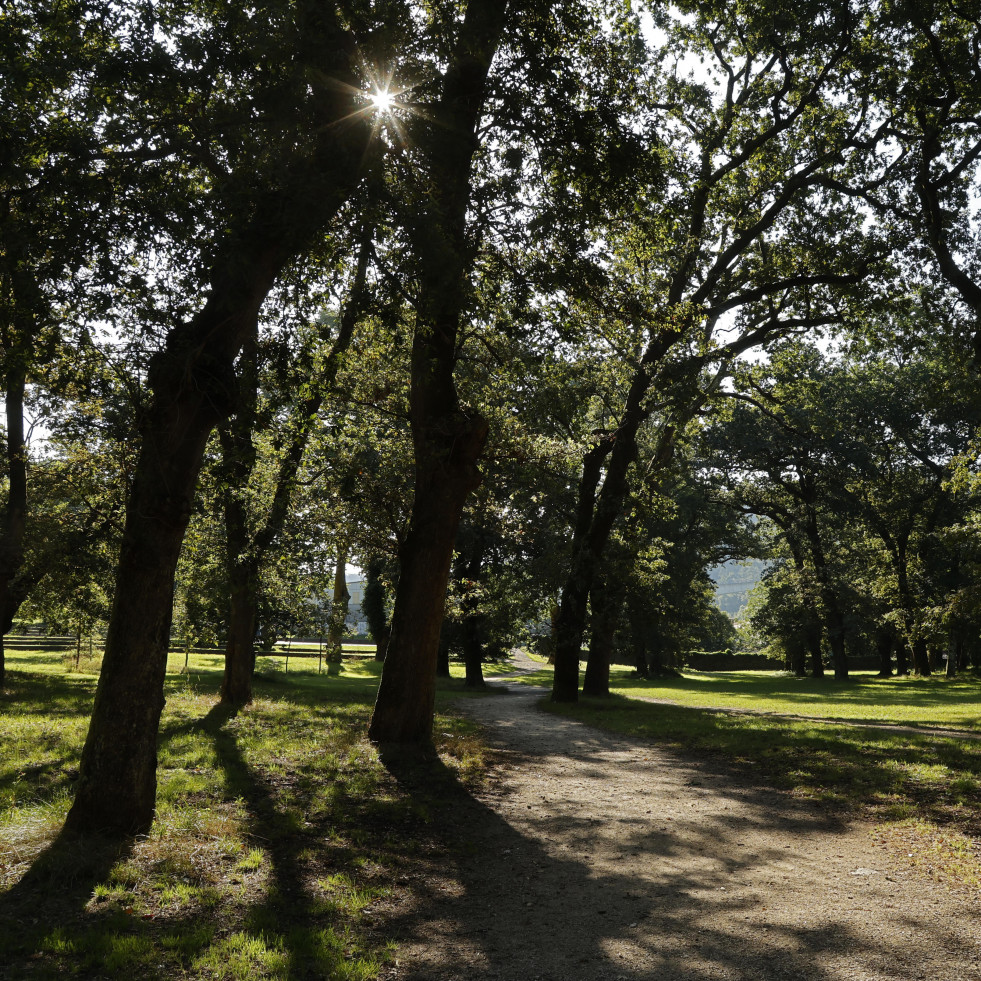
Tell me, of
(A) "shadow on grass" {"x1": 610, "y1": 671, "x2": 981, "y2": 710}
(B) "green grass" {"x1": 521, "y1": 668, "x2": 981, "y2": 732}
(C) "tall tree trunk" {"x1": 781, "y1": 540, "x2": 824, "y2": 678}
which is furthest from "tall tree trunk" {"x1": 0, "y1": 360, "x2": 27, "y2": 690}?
(C) "tall tree trunk" {"x1": 781, "y1": 540, "x2": 824, "y2": 678}

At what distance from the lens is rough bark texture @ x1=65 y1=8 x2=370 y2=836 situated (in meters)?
6.38

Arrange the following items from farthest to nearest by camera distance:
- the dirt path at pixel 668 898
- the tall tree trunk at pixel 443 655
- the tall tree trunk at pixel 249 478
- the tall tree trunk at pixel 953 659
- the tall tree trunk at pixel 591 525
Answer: the tall tree trunk at pixel 953 659, the tall tree trunk at pixel 443 655, the tall tree trunk at pixel 591 525, the tall tree trunk at pixel 249 478, the dirt path at pixel 668 898

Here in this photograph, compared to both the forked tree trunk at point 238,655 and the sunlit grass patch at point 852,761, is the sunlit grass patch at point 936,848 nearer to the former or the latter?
the sunlit grass patch at point 852,761

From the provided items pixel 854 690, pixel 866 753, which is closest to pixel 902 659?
pixel 854 690

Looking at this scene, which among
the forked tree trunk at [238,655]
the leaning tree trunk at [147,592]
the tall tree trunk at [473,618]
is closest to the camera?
the leaning tree trunk at [147,592]


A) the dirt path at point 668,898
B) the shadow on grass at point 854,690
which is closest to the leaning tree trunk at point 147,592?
the dirt path at point 668,898

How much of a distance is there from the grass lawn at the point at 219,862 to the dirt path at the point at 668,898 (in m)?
0.49

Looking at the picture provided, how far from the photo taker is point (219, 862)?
6.05m

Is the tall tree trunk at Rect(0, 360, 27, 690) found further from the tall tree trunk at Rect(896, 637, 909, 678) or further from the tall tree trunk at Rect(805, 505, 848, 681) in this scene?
the tall tree trunk at Rect(896, 637, 909, 678)

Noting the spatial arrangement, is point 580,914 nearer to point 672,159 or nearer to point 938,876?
point 938,876

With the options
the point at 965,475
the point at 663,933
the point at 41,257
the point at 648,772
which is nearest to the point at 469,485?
the point at 648,772

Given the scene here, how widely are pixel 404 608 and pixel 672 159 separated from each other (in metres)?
10.3

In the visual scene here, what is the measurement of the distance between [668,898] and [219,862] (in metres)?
3.41

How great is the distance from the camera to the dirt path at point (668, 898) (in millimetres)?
4406
